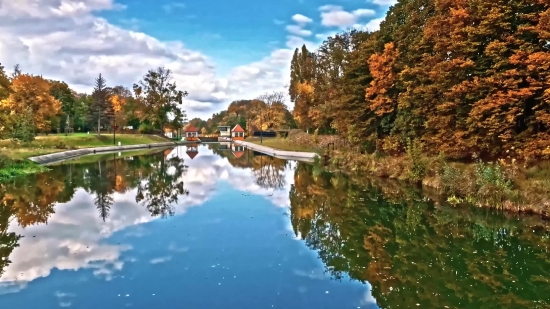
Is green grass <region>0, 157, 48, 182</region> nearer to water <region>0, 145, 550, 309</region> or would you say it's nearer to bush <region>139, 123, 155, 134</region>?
water <region>0, 145, 550, 309</region>

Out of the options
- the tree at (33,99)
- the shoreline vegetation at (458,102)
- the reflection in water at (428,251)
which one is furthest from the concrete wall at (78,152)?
the reflection in water at (428,251)

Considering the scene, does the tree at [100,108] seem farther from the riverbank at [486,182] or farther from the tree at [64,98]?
the riverbank at [486,182]

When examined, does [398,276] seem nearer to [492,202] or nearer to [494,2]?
[492,202]

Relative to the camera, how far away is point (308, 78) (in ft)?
184

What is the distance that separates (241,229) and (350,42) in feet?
114

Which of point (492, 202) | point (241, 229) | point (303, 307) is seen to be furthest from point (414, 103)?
point (303, 307)

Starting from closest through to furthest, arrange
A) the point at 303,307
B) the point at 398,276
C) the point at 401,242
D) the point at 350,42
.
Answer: the point at 303,307, the point at 398,276, the point at 401,242, the point at 350,42

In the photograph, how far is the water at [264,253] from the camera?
748 centimetres

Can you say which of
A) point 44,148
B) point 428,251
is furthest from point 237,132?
point 428,251

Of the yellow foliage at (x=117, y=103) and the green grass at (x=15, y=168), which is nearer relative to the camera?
the green grass at (x=15, y=168)

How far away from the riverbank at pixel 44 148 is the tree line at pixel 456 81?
23.2 m

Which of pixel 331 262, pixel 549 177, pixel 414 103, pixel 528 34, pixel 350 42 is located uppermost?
pixel 350 42

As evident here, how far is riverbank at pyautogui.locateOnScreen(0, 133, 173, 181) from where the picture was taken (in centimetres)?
2552

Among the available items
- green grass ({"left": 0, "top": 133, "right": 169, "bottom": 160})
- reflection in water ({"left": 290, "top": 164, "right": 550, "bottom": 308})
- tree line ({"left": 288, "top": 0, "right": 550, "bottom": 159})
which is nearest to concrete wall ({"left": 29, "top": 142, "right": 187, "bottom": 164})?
green grass ({"left": 0, "top": 133, "right": 169, "bottom": 160})
